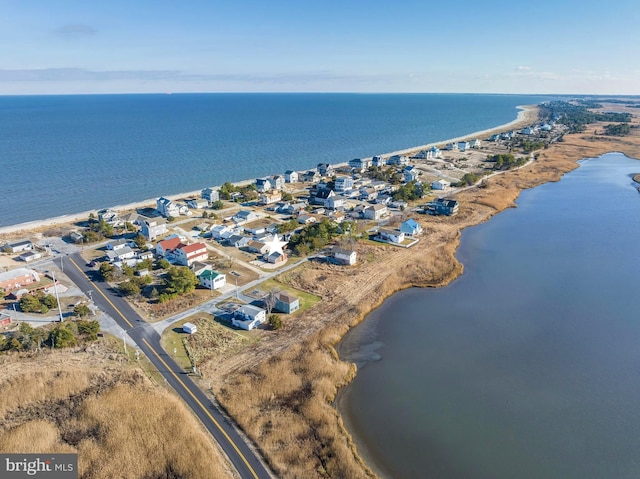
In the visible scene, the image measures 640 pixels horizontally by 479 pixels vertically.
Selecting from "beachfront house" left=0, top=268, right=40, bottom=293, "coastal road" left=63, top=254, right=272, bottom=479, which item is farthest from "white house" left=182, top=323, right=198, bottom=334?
"beachfront house" left=0, top=268, right=40, bottom=293

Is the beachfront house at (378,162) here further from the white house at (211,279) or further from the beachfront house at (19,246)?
the beachfront house at (19,246)

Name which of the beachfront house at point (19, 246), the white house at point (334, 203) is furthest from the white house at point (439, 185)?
the beachfront house at point (19, 246)

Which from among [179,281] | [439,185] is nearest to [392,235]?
[179,281]

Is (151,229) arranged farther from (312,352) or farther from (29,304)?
(312,352)

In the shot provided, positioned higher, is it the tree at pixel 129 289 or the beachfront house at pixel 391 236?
the beachfront house at pixel 391 236

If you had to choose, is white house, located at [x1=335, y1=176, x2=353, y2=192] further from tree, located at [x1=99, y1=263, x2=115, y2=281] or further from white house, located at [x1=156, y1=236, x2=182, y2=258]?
tree, located at [x1=99, y1=263, x2=115, y2=281]
